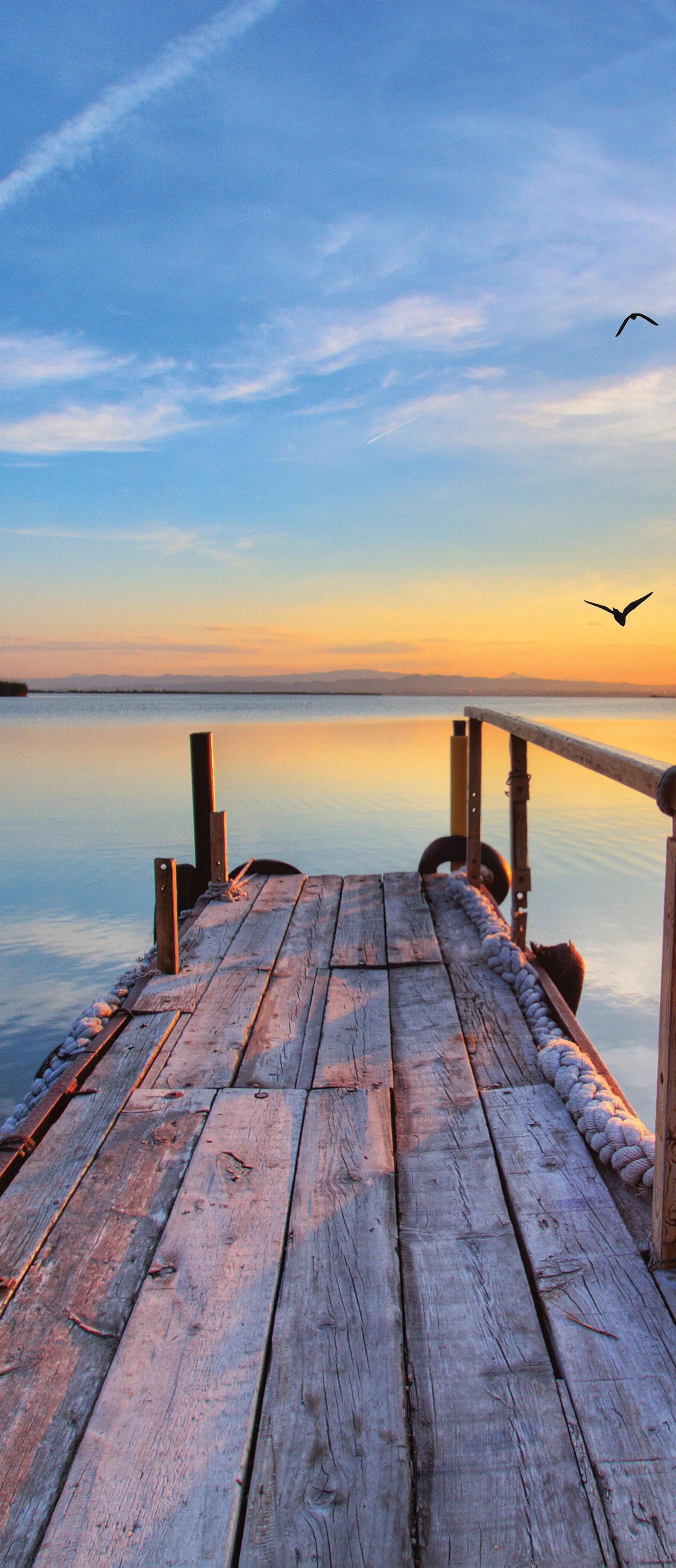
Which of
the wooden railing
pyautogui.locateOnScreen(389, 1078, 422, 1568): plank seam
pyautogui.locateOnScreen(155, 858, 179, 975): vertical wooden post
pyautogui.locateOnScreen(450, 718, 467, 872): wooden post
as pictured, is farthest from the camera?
pyautogui.locateOnScreen(450, 718, 467, 872): wooden post

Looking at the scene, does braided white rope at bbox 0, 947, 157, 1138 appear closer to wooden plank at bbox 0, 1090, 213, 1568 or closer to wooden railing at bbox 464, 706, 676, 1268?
wooden plank at bbox 0, 1090, 213, 1568

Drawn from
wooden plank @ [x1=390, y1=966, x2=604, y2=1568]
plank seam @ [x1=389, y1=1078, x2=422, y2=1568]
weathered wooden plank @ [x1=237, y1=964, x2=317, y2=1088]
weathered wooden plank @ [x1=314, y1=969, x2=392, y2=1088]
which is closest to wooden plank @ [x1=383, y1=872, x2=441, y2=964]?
weathered wooden plank @ [x1=314, y1=969, x2=392, y2=1088]

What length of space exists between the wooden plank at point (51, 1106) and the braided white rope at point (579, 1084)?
6.25 feet

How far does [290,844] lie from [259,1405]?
12.9m

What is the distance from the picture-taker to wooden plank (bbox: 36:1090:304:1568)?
1579 mm

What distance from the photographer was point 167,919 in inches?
194

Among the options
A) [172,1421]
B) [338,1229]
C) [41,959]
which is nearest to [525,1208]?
[338,1229]

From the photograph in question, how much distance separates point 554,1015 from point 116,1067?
201 cm

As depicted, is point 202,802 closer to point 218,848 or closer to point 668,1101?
point 218,848

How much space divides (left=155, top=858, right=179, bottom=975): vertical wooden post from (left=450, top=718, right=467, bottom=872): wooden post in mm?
3858

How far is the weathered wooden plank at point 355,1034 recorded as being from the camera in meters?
3.53

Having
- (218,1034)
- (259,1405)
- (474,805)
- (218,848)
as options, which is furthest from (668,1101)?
(218,848)

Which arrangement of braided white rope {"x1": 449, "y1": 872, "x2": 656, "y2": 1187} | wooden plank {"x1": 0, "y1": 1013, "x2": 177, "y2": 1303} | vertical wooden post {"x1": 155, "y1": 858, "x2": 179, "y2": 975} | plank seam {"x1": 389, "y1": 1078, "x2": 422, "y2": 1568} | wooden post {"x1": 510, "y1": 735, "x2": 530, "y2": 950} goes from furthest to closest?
wooden post {"x1": 510, "y1": 735, "x2": 530, "y2": 950}
vertical wooden post {"x1": 155, "y1": 858, "x2": 179, "y2": 975}
braided white rope {"x1": 449, "y1": 872, "x2": 656, "y2": 1187}
wooden plank {"x1": 0, "y1": 1013, "x2": 177, "y2": 1303}
plank seam {"x1": 389, "y1": 1078, "x2": 422, "y2": 1568}

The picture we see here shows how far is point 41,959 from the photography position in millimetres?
8641
